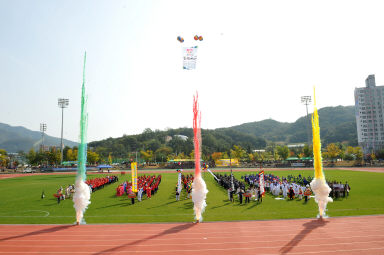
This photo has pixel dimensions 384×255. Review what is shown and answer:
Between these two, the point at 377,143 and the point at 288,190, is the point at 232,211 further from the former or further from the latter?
the point at 377,143

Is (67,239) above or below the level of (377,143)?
below

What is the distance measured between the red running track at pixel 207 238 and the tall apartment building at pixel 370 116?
10460 centimetres

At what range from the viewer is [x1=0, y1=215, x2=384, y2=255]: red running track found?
8562 mm

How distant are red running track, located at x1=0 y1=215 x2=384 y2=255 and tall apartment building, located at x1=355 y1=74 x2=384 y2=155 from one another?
343 ft

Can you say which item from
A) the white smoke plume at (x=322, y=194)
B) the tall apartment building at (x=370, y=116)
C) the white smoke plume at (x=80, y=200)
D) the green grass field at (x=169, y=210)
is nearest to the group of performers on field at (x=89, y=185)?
the green grass field at (x=169, y=210)

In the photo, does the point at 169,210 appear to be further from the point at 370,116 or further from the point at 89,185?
the point at 370,116

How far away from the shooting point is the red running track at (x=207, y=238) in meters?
8.56

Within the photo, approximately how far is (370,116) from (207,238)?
113354 mm

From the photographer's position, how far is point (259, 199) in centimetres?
1773

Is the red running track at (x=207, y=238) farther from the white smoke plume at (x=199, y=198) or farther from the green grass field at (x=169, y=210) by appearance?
the green grass field at (x=169, y=210)

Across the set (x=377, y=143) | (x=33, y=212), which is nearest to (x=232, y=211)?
(x=33, y=212)

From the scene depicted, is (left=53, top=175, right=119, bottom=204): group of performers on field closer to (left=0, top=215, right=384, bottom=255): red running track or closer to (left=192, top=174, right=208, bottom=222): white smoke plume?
Answer: (left=0, top=215, right=384, bottom=255): red running track

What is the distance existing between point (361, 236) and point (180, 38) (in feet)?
44.9

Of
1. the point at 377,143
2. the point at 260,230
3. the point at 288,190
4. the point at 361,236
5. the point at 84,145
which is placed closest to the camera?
the point at 361,236
